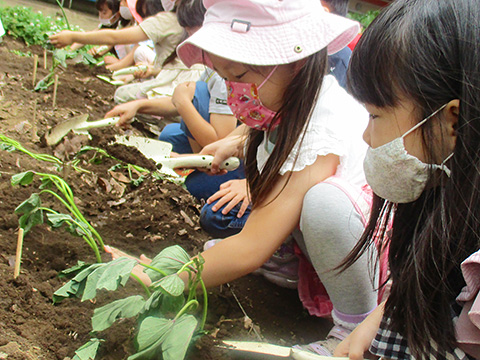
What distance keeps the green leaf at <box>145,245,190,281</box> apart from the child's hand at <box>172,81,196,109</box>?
5.21 feet

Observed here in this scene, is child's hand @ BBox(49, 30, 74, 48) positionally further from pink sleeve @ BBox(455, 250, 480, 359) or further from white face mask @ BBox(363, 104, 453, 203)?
pink sleeve @ BBox(455, 250, 480, 359)

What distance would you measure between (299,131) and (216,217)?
0.57 meters

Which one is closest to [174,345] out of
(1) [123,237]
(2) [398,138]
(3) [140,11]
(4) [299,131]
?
(2) [398,138]

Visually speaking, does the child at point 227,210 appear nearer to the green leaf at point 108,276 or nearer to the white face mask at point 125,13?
the green leaf at point 108,276

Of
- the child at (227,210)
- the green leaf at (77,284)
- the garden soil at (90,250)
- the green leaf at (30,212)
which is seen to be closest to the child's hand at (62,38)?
the garden soil at (90,250)

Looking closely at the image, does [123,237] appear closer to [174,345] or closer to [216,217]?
[216,217]

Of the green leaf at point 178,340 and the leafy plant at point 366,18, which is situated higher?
the leafy plant at point 366,18

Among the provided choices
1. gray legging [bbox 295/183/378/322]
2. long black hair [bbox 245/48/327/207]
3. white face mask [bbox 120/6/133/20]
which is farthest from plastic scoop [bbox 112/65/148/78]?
gray legging [bbox 295/183/378/322]

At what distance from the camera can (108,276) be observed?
40.6 inches

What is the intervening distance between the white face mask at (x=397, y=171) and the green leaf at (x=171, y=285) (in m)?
0.47

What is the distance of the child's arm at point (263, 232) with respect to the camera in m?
1.41

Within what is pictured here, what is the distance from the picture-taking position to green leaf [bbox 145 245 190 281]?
1142mm

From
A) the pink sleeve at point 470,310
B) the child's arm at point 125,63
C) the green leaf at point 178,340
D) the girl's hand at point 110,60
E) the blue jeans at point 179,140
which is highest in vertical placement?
the pink sleeve at point 470,310

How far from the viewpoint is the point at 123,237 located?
74.4 inches
